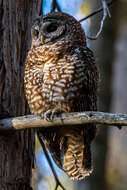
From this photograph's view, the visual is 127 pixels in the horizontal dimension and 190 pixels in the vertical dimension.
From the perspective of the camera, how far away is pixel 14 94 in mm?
3820

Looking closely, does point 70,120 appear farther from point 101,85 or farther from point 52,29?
point 101,85

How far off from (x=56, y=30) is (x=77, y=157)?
1.13 metres

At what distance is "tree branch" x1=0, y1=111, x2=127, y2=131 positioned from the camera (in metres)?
3.00

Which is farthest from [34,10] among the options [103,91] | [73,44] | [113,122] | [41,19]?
[103,91]

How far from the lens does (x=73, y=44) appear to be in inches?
160

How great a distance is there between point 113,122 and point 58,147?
4.46ft

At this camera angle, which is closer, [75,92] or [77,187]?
[75,92]

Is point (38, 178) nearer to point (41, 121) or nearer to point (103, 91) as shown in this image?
point (103, 91)

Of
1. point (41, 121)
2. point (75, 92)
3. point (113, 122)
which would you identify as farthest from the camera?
point (75, 92)

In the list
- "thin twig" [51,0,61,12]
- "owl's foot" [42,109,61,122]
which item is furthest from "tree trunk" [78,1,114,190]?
"owl's foot" [42,109,61,122]

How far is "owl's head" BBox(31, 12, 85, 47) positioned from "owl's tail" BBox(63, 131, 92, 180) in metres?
0.81

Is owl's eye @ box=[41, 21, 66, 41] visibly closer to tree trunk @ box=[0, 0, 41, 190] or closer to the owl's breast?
tree trunk @ box=[0, 0, 41, 190]

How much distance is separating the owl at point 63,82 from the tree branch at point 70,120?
24 centimetres

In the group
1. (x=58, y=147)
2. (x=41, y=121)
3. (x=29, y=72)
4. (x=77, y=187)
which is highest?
(x=29, y=72)
